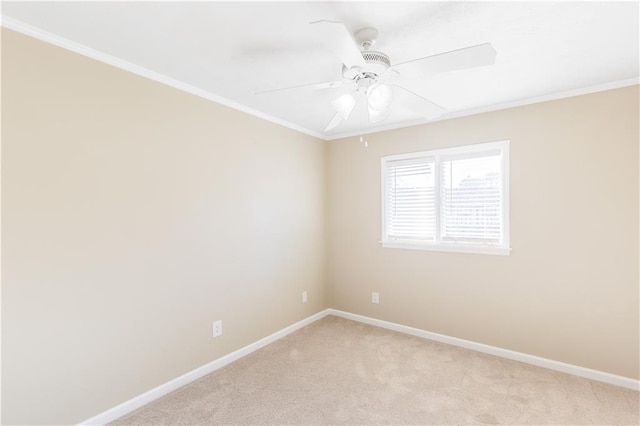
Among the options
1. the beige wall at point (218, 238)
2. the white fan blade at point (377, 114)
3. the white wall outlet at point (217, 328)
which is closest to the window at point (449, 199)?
the beige wall at point (218, 238)

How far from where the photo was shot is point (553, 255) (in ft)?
8.79

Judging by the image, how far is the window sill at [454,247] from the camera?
292cm

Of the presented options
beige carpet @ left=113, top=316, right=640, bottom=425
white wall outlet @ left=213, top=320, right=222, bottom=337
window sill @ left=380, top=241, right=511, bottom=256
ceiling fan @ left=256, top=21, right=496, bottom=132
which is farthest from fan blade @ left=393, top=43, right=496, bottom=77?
white wall outlet @ left=213, top=320, right=222, bottom=337

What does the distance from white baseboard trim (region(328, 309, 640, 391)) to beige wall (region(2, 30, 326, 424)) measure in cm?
141

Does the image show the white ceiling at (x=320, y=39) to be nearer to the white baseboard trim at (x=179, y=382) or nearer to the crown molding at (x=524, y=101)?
the crown molding at (x=524, y=101)

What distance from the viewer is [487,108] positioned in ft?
9.67

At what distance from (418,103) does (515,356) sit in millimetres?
2421

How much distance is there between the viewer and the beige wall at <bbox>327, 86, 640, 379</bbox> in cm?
242

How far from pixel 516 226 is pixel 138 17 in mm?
3165

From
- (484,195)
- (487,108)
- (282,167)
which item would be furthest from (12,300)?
(487,108)

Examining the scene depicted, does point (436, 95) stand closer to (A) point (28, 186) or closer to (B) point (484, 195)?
(B) point (484, 195)

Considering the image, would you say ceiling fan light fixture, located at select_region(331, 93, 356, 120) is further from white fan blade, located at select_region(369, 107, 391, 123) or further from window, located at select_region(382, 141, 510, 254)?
window, located at select_region(382, 141, 510, 254)

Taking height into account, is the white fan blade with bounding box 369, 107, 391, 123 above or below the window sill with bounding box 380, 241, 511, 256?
above

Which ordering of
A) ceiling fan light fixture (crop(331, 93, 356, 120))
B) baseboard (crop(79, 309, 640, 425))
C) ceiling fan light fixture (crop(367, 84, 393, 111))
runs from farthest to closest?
baseboard (crop(79, 309, 640, 425)), ceiling fan light fixture (crop(331, 93, 356, 120)), ceiling fan light fixture (crop(367, 84, 393, 111))
